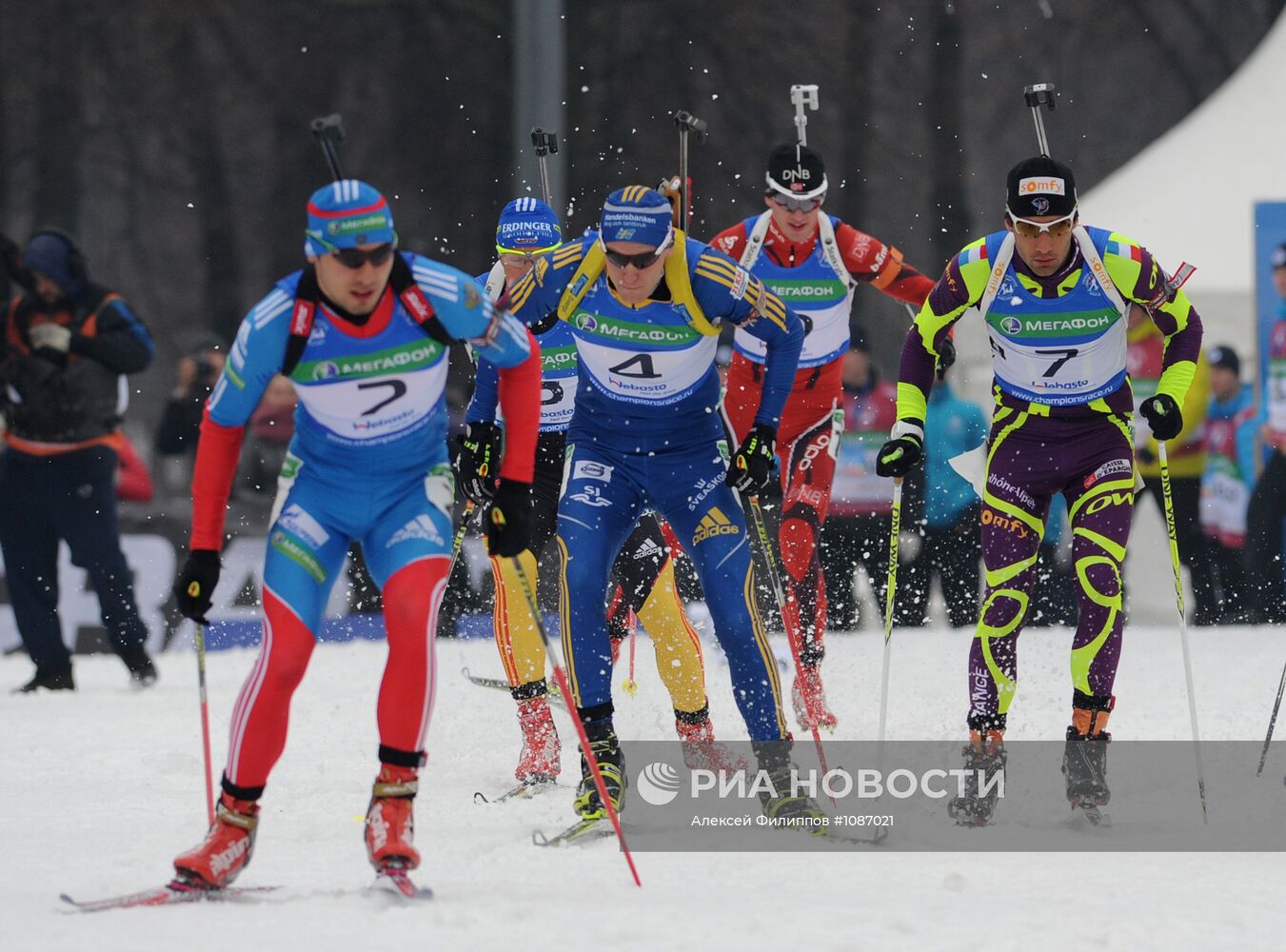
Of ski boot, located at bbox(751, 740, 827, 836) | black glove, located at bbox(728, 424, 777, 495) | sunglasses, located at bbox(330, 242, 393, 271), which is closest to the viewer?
sunglasses, located at bbox(330, 242, 393, 271)

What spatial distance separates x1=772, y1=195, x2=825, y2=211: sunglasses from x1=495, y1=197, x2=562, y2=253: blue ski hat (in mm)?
1105

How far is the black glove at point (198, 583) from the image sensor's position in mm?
5414

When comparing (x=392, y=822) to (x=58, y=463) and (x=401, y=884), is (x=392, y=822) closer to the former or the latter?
(x=401, y=884)

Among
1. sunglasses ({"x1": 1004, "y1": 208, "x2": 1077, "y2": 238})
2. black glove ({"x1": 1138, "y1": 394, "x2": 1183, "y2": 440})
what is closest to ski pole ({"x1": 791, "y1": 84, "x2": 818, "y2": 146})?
sunglasses ({"x1": 1004, "y1": 208, "x2": 1077, "y2": 238})

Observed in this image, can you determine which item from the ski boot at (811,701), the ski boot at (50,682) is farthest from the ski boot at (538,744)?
the ski boot at (50,682)

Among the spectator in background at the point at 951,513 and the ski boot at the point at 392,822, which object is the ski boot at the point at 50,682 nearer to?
the spectator in background at the point at 951,513

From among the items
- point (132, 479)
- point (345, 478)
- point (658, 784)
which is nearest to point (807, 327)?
point (658, 784)

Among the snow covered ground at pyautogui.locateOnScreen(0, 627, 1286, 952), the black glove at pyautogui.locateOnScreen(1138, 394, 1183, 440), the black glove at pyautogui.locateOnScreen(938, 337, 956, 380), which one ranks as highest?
the black glove at pyautogui.locateOnScreen(938, 337, 956, 380)

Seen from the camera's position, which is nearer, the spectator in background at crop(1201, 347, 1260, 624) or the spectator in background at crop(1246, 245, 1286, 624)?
the spectator in background at crop(1246, 245, 1286, 624)

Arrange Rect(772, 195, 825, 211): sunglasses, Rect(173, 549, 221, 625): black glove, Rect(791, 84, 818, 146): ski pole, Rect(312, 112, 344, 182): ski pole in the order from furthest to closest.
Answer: Rect(791, 84, 818, 146): ski pole < Rect(772, 195, 825, 211): sunglasses < Rect(312, 112, 344, 182): ski pole < Rect(173, 549, 221, 625): black glove

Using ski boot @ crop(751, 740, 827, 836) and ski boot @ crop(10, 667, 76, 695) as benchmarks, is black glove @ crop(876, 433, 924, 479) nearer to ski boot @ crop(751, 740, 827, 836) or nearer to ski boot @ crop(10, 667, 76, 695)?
ski boot @ crop(751, 740, 827, 836)

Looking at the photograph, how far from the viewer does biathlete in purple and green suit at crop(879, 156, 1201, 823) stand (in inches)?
262

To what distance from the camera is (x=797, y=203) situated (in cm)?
824

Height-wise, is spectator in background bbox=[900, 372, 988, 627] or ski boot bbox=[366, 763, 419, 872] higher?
spectator in background bbox=[900, 372, 988, 627]
